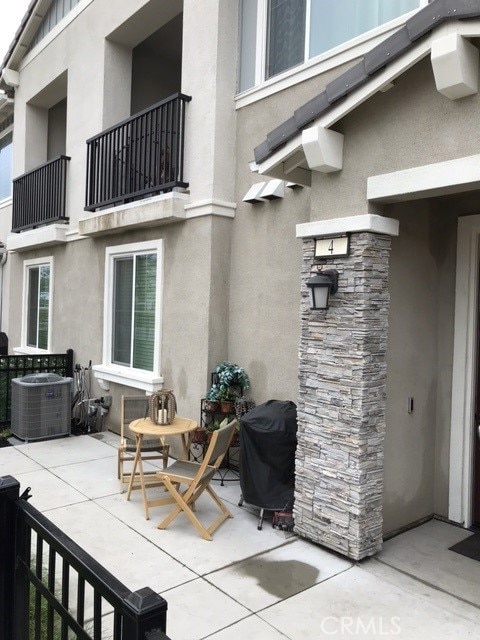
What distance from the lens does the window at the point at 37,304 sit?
1123 cm

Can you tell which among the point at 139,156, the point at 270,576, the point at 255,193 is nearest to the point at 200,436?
the point at 270,576

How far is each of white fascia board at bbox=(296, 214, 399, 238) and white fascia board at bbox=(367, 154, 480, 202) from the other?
6.7 inches

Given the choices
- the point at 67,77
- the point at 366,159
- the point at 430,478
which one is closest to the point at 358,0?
the point at 366,159

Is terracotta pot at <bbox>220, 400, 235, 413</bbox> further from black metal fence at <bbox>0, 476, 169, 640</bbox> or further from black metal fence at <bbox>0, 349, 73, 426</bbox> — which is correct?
black metal fence at <bbox>0, 349, 73, 426</bbox>

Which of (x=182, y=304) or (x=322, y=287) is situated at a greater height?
(x=322, y=287)

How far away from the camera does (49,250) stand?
11000mm

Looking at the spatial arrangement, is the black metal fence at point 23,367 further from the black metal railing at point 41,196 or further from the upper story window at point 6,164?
→ the upper story window at point 6,164

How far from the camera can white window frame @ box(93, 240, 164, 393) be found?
748 centimetres

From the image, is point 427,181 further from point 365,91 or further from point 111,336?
point 111,336

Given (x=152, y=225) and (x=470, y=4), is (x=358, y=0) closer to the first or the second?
(x=470, y=4)

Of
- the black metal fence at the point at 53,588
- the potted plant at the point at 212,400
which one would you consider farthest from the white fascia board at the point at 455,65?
the potted plant at the point at 212,400

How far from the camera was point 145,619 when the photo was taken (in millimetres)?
1583

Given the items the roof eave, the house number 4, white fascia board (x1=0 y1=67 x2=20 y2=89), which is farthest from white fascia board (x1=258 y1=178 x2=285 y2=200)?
white fascia board (x1=0 y1=67 x2=20 y2=89)

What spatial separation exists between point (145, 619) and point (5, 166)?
1514 cm
